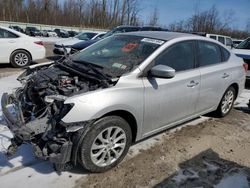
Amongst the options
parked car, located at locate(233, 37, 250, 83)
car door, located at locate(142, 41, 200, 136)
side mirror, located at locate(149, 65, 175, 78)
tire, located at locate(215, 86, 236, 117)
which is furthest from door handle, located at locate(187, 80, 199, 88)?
parked car, located at locate(233, 37, 250, 83)

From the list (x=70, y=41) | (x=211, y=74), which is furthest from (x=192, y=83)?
(x=70, y=41)

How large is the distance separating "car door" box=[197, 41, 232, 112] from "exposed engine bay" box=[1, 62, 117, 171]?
76.2 inches

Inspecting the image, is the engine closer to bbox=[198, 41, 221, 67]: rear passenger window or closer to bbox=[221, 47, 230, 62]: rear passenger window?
bbox=[198, 41, 221, 67]: rear passenger window

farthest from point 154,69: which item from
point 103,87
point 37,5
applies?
point 37,5

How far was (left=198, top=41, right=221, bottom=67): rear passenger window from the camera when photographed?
4.97 metres

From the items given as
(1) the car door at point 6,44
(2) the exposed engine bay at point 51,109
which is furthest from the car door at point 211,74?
(1) the car door at point 6,44

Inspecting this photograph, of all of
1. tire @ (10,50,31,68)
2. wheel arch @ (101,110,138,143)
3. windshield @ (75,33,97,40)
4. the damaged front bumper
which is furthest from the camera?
windshield @ (75,33,97,40)

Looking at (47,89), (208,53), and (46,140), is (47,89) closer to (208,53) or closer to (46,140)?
(46,140)

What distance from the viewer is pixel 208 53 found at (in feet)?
17.0

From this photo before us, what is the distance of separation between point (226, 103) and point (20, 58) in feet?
23.9

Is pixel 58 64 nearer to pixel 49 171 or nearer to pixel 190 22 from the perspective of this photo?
pixel 49 171

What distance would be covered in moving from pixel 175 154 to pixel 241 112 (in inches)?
118

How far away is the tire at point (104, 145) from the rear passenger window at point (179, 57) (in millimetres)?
1083

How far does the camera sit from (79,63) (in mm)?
4320
